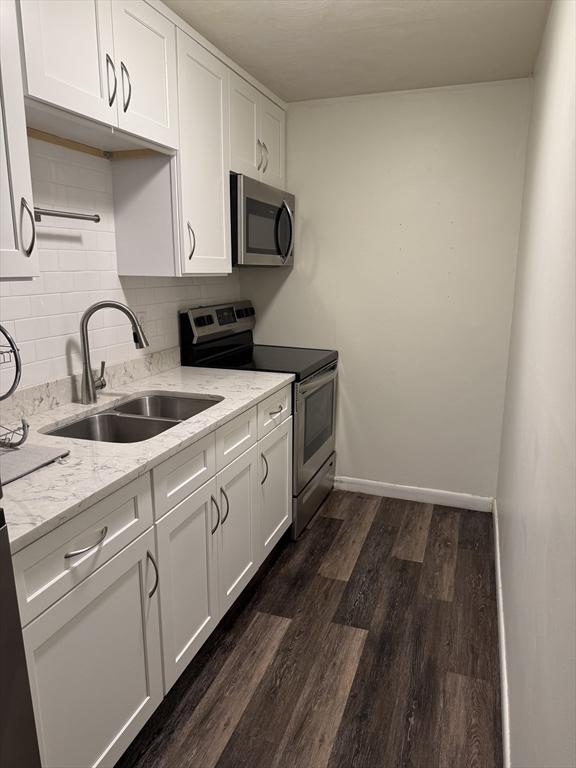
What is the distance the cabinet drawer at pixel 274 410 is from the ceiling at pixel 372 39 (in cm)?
149

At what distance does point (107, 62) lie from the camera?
168 cm

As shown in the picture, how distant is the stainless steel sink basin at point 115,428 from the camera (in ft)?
6.28

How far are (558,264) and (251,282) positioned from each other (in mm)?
2336

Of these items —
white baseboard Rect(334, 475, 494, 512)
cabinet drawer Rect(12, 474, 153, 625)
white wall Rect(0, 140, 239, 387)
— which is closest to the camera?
cabinet drawer Rect(12, 474, 153, 625)

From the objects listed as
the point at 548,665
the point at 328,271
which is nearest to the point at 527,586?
the point at 548,665

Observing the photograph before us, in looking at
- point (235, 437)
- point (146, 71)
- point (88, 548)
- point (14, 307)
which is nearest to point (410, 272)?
point (235, 437)

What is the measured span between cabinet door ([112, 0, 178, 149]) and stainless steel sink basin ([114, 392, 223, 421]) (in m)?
0.98

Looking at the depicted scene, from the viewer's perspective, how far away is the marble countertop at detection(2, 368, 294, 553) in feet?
3.79

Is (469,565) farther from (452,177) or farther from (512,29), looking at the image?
(512,29)

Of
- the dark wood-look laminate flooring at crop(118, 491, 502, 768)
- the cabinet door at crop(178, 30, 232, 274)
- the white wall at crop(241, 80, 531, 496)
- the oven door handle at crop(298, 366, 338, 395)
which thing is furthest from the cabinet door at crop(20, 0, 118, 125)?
the dark wood-look laminate flooring at crop(118, 491, 502, 768)

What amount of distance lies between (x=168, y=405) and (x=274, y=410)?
481 millimetres

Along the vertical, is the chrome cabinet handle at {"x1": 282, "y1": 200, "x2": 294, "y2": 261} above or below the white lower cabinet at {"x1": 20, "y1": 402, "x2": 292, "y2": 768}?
above

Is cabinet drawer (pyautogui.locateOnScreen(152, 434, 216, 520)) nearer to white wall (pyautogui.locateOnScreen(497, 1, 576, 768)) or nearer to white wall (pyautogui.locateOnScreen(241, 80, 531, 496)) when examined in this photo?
white wall (pyautogui.locateOnScreen(497, 1, 576, 768))

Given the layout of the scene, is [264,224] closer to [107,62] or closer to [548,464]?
[107,62]
